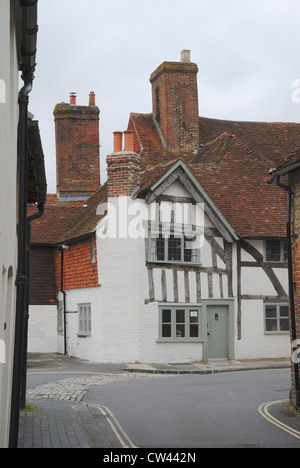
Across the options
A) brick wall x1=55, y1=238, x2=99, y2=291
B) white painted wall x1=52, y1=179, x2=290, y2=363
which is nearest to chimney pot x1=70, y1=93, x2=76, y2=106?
brick wall x1=55, y1=238, x2=99, y2=291

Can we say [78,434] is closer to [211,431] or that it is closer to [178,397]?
[211,431]

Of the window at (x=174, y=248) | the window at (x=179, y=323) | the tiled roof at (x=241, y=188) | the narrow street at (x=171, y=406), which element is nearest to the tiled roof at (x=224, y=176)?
the tiled roof at (x=241, y=188)

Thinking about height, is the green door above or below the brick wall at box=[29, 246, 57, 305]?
below

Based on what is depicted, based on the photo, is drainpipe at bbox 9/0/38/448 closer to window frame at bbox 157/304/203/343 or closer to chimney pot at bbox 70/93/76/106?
window frame at bbox 157/304/203/343

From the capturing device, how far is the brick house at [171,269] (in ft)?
79.3

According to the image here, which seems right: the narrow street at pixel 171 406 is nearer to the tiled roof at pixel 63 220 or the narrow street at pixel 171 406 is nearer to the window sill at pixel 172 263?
the window sill at pixel 172 263

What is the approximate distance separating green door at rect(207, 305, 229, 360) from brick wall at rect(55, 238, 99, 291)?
4.45 metres

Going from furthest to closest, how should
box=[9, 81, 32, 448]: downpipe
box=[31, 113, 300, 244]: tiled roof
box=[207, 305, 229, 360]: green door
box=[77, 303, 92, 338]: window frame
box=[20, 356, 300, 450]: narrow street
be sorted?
box=[31, 113, 300, 244]: tiled roof
box=[77, 303, 92, 338]: window frame
box=[207, 305, 229, 360]: green door
box=[20, 356, 300, 450]: narrow street
box=[9, 81, 32, 448]: downpipe

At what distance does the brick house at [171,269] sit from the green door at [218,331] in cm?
4

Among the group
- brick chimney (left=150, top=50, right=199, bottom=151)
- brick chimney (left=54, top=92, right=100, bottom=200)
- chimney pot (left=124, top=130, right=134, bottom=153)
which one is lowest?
chimney pot (left=124, top=130, right=134, bottom=153)

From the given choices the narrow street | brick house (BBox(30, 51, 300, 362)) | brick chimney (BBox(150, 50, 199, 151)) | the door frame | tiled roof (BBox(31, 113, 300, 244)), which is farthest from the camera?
brick chimney (BBox(150, 50, 199, 151))

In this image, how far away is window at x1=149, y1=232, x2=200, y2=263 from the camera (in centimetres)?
2448
